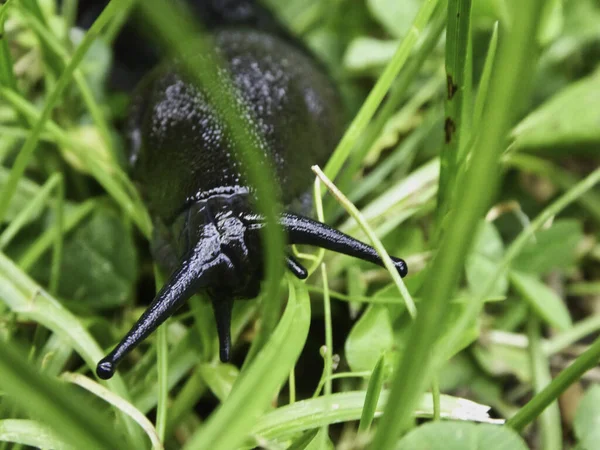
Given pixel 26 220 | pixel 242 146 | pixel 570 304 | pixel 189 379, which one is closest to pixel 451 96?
pixel 242 146

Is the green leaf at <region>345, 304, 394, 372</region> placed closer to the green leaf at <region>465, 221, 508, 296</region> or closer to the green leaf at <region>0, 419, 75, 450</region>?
the green leaf at <region>465, 221, 508, 296</region>

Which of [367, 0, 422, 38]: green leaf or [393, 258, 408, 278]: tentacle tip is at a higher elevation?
[367, 0, 422, 38]: green leaf

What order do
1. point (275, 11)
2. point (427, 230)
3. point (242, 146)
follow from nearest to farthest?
point (242, 146) → point (427, 230) → point (275, 11)

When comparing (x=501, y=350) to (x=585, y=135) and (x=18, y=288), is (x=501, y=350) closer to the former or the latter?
(x=585, y=135)

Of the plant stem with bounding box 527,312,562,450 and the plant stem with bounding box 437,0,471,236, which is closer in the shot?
the plant stem with bounding box 437,0,471,236

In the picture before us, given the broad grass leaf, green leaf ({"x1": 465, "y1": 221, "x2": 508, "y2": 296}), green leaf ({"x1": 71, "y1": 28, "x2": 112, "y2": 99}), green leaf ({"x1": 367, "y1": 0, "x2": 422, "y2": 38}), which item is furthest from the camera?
green leaf ({"x1": 367, "y1": 0, "x2": 422, "y2": 38})

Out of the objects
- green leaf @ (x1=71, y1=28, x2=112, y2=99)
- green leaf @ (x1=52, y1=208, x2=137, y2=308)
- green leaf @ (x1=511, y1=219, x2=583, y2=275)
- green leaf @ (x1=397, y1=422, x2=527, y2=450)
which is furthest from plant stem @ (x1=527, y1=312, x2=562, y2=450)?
green leaf @ (x1=71, y1=28, x2=112, y2=99)

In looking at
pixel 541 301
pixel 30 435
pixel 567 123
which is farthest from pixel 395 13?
pixel 30 435
